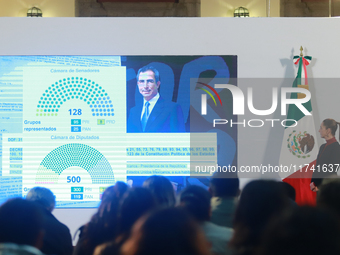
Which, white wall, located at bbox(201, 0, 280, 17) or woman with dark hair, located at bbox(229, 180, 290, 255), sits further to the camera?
white wall, located at bbox(201, 0, 280, 17)

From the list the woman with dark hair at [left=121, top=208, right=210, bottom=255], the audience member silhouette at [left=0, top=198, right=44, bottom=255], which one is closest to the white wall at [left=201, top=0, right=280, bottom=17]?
the audience member silhouette at [left=0, top=198, right=44, bottom=255]

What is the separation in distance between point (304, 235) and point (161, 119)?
4.23 meters

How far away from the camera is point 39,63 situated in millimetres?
5398

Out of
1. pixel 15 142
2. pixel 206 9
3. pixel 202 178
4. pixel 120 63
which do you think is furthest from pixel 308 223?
pixel 206 9

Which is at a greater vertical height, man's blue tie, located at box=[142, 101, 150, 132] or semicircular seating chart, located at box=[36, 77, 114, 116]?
semicircular seating chart, located at box=[36, 77, 114, 116]

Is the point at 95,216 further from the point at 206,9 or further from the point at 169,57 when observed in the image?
the point at 206,9

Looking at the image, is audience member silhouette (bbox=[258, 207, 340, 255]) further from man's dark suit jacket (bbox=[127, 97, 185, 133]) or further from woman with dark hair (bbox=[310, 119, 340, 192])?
woman with dark hair (bbox=[310, 119, 340, 192])

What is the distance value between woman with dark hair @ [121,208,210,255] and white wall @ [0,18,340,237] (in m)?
4.13

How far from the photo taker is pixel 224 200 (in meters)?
3.00

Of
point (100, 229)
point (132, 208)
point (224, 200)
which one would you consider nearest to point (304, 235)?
point (132, 208)

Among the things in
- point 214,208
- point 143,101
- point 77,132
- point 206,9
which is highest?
point 206,9

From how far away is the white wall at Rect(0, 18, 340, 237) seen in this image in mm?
5418

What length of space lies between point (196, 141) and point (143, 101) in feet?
3.03

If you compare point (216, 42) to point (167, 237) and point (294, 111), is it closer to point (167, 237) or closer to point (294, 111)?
point (294, 111)
